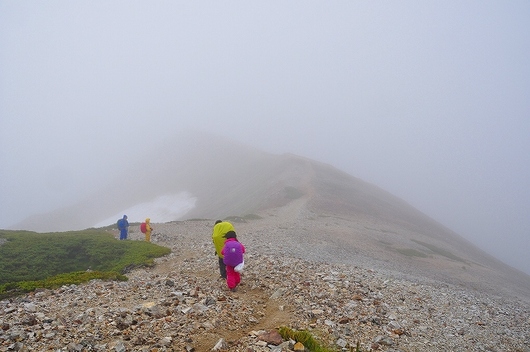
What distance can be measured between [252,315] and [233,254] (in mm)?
3048

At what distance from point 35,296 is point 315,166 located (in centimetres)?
8496

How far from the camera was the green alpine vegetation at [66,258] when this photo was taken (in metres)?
16.6

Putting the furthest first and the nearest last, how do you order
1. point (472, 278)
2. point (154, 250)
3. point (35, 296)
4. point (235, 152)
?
point (235, 152) → point (472, 278) → point (154, 250) → point (35, 296)

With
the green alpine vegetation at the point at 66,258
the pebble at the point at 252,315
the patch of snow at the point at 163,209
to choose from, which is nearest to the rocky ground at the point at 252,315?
the pebble at the point at 252,315

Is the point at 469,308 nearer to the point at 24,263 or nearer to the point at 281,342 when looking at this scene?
the point at 281,342

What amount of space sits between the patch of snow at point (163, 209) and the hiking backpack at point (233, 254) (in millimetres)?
70289

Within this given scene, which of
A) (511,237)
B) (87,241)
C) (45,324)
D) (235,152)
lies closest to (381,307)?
(45,324)

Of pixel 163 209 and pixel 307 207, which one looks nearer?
pixel 307 207

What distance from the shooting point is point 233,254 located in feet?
45.2

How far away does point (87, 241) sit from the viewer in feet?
82.7

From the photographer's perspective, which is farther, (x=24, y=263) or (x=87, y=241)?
(x=87, y=241)

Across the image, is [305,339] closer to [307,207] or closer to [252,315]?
[252,315]

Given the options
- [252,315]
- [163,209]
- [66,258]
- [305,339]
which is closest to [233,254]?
[252,315]

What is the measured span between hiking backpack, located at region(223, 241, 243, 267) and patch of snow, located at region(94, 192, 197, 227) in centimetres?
7029
